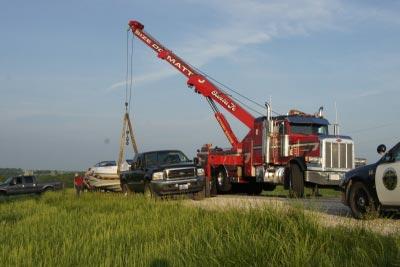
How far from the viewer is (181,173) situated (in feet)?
63.9

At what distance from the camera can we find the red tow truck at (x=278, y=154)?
782 inches

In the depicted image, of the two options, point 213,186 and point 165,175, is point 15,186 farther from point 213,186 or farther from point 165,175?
point 165,175

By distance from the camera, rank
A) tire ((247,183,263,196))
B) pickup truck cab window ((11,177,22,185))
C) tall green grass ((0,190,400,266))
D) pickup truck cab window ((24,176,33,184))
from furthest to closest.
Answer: pickup truck cab window ((24,176,33,184)) < pickup truck cab window ((11,177,22,185)) < tire ((247,183,263,196)) < tall green grass ((0,190,400,266))

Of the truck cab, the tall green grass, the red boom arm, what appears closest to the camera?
the tall green grass

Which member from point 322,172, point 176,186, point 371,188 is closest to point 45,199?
point 176,186

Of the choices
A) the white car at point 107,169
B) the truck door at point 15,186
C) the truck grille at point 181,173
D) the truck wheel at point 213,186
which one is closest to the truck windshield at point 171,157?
the truck grille at point 181,173

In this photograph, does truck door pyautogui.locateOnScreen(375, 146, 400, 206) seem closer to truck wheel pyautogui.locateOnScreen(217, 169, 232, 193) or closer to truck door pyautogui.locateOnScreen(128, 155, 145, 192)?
truck door pyautogui.locateOnScreen(128, 155, 145, 192)

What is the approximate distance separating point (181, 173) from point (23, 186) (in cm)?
2443

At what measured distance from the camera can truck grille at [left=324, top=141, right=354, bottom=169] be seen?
1981 centimetres

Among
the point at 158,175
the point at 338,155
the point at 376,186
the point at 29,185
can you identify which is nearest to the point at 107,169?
the point at 158,175

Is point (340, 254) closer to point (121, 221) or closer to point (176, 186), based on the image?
point (121, 221)

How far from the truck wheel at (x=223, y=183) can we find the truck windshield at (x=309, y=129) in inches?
170

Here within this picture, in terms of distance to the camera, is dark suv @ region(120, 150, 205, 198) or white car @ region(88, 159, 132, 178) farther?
white car @ region(88, 159, 132, 178)

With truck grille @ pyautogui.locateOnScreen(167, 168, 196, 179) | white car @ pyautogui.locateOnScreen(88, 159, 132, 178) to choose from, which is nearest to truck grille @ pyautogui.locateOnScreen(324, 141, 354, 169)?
truck grille @ pyautogui.locateOnScreen(167, 168, 196, 179)
